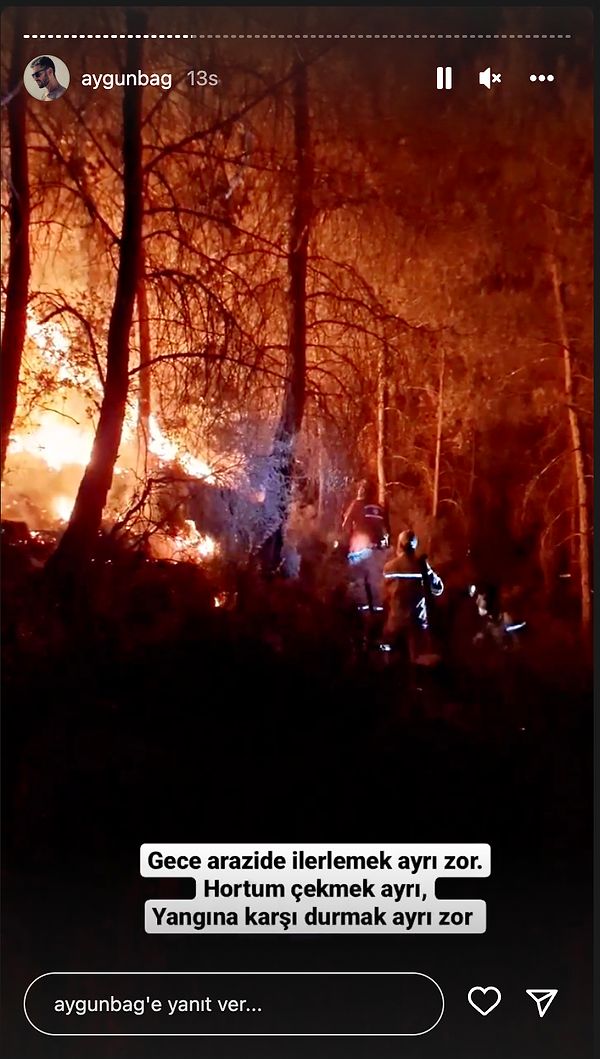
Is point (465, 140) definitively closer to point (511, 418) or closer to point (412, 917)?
point (511, 418)

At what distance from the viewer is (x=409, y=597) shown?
1294 mm

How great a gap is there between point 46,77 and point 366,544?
0.97m

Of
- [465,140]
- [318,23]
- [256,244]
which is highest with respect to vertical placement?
[318,23]

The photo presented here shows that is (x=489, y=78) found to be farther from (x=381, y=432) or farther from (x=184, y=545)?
(x=184, y=545)

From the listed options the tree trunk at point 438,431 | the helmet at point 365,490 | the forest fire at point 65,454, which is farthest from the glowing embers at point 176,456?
the tree trunk at point 438,431

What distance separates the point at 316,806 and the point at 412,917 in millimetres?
237

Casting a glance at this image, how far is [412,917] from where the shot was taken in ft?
4.10

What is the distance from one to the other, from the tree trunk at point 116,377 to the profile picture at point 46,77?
12cm

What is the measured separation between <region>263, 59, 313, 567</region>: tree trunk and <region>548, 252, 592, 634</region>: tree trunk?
1.40 feet

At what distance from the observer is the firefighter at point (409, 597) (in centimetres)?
129

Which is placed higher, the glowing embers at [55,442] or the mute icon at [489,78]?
the mute icon at [489,78]

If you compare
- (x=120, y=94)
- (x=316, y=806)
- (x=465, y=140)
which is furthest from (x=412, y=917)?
(x=120, y=94)

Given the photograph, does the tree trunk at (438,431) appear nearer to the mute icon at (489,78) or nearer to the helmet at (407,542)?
the helmet at (407,542)

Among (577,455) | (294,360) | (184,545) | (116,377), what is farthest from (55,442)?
(577,455)
